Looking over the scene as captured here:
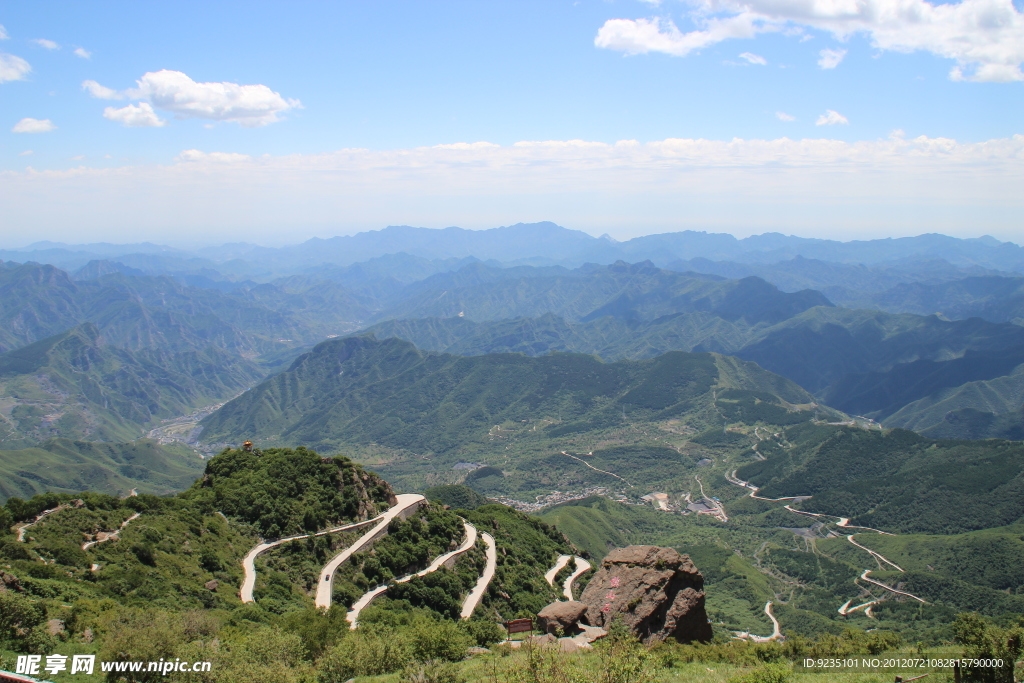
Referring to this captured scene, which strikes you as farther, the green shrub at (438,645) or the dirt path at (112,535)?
the dirt path at (112,535)

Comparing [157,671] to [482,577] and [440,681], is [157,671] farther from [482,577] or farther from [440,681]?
[482,577]

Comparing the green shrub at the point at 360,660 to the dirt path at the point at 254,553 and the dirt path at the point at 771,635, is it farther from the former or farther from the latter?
the dirt path at the point at 771,635

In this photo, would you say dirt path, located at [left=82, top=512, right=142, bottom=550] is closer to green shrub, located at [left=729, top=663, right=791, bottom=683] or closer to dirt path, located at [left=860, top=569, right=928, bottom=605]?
green shrub, located at [left=729, top=663, right=791, bottom=683]

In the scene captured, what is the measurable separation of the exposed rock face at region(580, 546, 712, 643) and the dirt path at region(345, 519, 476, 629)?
68.0 ft

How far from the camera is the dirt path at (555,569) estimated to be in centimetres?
8572

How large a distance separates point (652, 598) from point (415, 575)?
91.4ft

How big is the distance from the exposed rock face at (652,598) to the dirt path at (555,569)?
87.8ft

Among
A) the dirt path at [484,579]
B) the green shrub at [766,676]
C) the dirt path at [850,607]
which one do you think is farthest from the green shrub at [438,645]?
the dirt path at [850,607]

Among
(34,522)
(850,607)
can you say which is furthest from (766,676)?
(850,607)

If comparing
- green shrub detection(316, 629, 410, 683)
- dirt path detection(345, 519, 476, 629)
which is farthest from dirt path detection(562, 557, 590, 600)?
green shrub detection(316, 629, 410, 683)

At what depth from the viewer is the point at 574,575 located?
9012cm

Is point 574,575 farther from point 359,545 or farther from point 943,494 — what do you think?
point 943,494

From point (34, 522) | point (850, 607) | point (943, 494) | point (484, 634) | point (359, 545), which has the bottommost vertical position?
point (850, 607)

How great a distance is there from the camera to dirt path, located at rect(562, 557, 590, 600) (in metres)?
82.2
